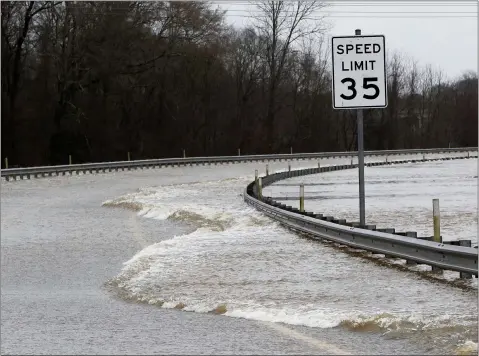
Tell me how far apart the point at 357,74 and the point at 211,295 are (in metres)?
6.39

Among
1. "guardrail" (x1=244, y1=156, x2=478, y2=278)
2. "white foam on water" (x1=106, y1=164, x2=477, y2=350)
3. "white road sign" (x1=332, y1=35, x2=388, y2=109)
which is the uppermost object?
"white road sign" (x1=332, y1=35, x2=388, y2=109)

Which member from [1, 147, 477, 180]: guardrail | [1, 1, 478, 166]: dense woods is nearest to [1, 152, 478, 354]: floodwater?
[1, 147, 477, 180]: guardrail

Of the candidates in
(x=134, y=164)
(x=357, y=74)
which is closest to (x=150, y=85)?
(x=134, y=164)

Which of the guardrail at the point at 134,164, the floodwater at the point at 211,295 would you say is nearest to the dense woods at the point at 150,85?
the guardrail at the point at 134,164

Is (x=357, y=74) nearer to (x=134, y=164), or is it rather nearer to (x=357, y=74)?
(x=357, y=74)

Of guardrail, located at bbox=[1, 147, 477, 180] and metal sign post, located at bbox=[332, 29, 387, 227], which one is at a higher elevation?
metal sign post, located at bbox=[332, 29, 387, 227]

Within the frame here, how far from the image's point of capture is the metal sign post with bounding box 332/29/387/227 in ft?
53.5

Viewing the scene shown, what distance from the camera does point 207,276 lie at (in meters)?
13.1

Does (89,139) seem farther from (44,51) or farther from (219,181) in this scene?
(219,181)

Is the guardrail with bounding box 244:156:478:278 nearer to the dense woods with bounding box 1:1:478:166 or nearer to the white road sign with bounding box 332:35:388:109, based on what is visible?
the white road sign with bounding box 332:35:388:109

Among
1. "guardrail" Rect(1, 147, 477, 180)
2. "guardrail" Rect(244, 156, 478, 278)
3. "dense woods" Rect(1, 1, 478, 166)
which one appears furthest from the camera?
"dense woods" Rect(1, 1, 478, 166)

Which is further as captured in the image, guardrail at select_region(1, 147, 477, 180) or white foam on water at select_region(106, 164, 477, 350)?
guardrail at select_region(1, 147, 477, 180)

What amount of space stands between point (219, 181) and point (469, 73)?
112536 mm

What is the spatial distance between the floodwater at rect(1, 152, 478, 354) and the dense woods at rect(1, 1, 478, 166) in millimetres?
48386
